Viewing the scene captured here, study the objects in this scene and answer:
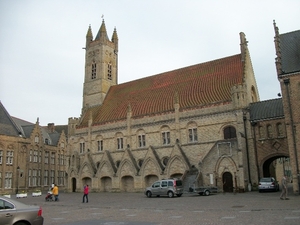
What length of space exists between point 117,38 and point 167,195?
3998cm

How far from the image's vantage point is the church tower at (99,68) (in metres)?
54.5

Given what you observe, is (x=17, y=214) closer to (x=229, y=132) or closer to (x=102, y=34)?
(x=229, y=132)

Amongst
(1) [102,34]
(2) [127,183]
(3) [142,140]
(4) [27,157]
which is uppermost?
(1) [102,34]

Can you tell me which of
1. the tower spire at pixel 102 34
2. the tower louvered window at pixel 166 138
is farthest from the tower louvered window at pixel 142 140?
the tower spire at pixel 102 34

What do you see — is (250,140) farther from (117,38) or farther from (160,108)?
(117,38)

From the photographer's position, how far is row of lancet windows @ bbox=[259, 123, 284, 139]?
3303cm

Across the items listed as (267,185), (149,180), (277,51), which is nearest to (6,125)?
(149,180)

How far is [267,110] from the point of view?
3488cm

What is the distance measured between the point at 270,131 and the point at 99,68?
33.1 m

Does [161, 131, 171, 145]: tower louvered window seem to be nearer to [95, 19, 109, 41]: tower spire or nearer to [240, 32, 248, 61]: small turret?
[240, 32, 248, 61]: small turret

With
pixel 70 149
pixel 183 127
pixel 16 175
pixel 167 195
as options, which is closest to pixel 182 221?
pixel 167 195

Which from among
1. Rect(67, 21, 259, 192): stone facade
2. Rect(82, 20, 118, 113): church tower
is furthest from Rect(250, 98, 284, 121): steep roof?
Rect(82, 20, 118, 113): church tower

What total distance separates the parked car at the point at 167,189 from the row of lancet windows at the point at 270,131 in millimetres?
11522

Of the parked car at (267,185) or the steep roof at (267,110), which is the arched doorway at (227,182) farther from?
the steep roof at (267,110)
